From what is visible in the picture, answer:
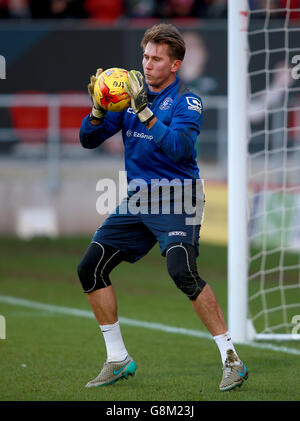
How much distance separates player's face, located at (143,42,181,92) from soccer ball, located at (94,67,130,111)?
0.55ft

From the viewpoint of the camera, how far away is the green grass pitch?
19.1ft

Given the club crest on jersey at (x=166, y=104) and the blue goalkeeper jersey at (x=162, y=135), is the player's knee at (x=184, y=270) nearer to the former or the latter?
the blue goalkeeper jersey at (x=162, y=135)

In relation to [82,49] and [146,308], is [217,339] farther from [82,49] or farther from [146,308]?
[82,49]

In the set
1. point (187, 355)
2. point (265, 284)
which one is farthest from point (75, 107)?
point (187, 355)

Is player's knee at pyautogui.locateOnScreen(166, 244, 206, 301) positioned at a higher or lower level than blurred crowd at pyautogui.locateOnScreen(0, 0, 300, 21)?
lower

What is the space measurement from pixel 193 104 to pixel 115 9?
12.4 m

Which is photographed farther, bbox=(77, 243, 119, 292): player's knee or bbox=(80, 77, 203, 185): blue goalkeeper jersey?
bbox=(77, 243, 119, 292): player's knee

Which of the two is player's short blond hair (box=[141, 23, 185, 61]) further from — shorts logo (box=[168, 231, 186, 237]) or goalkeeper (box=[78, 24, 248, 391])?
shorts logo (box=[168, 231, 186, 237])

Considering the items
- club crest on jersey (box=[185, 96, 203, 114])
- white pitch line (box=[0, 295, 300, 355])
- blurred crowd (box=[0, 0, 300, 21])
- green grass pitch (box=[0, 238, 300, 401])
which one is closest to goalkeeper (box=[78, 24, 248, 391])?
club crest on jersey (box=[185, 96, 203, 114])

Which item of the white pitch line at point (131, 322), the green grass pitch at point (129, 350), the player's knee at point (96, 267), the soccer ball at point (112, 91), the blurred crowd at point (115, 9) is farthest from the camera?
the blurred crowd at point (115, 9)

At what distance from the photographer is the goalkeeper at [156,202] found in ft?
19.1

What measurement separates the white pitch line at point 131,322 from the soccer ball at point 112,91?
256 cm

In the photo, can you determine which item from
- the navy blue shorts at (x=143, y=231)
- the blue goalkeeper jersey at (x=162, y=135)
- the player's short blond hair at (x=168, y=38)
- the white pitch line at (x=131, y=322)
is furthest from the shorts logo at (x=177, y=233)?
the white pitch line at (x=131, y=322)

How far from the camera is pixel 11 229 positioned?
1519cm
